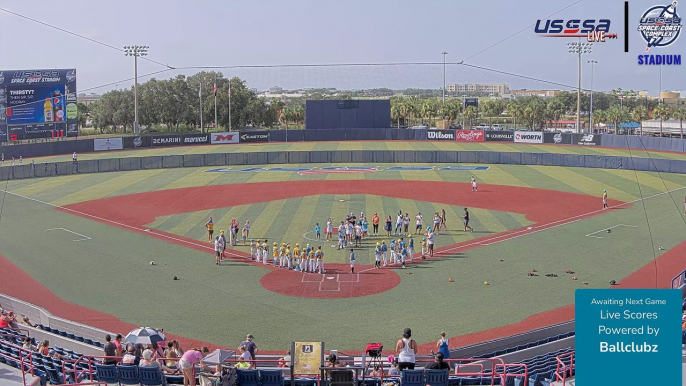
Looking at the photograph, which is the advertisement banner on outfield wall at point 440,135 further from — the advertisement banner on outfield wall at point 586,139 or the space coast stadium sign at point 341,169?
the space coast stadium sign at point 341,169

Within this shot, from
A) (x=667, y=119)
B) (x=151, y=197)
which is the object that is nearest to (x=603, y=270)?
(x=151, y=197)

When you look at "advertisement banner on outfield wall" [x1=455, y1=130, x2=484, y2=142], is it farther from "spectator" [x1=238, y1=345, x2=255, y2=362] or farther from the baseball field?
"spectator" [x1=238, y1=345, x2=255, y2=362]

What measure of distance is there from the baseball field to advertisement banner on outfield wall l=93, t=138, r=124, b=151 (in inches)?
956

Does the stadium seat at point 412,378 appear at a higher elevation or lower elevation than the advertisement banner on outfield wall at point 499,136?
lower

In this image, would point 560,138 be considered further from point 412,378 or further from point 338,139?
point 412,378

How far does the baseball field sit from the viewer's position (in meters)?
24.1

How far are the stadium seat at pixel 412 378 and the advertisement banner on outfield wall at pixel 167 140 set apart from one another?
260ft

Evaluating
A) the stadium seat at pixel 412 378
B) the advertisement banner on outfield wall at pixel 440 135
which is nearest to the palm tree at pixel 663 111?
the advertisement banner on outfield wall at pixel 440 135

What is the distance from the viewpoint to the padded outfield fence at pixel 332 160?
205 feet

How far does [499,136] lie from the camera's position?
8950 centimetres

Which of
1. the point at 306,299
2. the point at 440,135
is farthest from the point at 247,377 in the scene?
the point at 440,135

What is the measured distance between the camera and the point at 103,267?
3119 cm

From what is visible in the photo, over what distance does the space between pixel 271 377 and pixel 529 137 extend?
259 ft

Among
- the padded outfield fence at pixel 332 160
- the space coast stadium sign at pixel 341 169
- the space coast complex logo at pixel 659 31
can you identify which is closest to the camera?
the space coast complex logo at pixel 659 31
